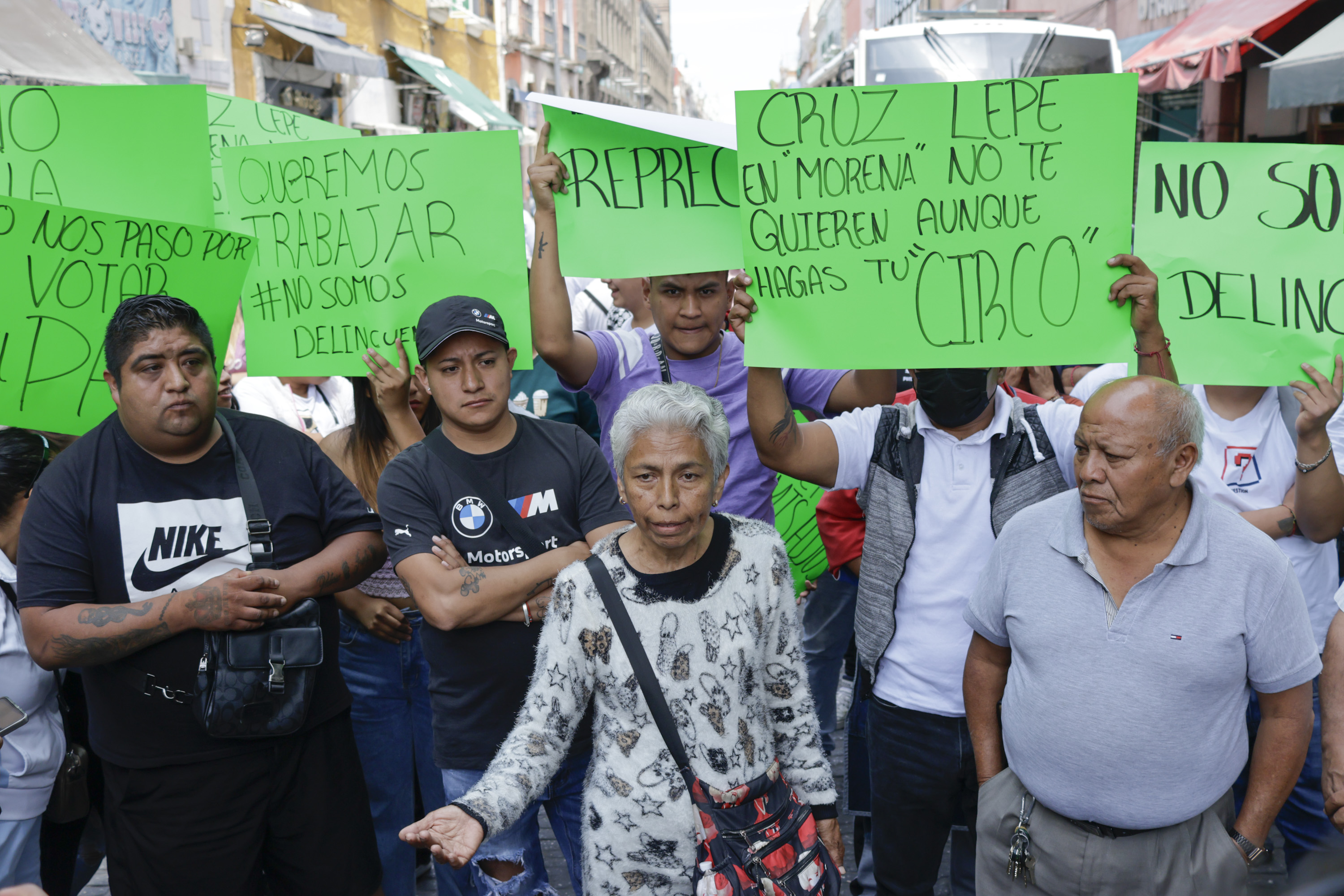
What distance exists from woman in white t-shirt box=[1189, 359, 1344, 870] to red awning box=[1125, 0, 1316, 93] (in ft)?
23.1

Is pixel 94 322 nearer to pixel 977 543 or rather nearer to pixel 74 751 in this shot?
pixel 74 751

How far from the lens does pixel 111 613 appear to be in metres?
2.47

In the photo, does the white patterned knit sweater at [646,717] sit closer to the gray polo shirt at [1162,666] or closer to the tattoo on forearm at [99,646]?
the gray polo shirt at [1162,666]

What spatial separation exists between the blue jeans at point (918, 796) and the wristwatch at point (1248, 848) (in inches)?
22.1

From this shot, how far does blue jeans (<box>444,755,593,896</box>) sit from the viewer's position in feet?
8.66

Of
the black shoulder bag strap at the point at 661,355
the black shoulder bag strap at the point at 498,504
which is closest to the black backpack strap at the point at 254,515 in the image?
the black shoulder bag strap at the point at 498,504

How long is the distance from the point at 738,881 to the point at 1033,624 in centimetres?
85

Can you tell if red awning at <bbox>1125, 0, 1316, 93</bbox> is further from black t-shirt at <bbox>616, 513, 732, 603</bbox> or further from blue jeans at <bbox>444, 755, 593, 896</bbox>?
blue jeans at <bbox>444, 755, 593, 896</bbox>

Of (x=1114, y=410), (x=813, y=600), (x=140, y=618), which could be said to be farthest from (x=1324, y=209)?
(x=140, y=618)

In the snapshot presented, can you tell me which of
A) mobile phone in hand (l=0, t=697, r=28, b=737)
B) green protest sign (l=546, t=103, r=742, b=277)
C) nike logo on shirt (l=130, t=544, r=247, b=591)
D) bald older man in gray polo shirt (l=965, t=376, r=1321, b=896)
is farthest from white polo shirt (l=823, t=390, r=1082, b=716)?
mobile phone in hand (l=0, t=697, r=28, b=737)

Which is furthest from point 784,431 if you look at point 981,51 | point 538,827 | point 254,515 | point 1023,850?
point 981,51

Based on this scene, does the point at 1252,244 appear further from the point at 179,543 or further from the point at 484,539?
the point at 179,543

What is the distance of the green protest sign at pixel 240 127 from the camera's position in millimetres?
3693

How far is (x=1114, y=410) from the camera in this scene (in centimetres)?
223
